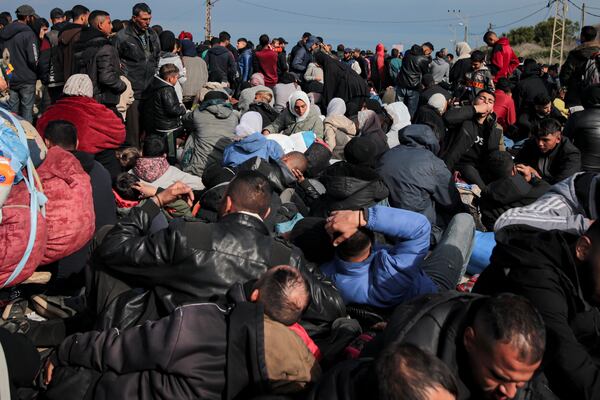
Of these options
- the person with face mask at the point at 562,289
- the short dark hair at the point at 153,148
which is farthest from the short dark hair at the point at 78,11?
the person with face mask at the point at 562,289

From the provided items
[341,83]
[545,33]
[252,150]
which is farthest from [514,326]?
[545,33]

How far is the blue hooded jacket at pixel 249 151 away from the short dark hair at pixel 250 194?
2.60 m

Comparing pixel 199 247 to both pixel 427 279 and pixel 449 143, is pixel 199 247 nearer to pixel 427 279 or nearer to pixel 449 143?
pixel 427 279

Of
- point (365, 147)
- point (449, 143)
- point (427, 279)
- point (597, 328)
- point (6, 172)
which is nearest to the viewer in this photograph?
point (597, 328)

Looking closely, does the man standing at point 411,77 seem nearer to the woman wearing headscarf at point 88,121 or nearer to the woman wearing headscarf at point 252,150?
the woman wearing headscarf at point 252,150

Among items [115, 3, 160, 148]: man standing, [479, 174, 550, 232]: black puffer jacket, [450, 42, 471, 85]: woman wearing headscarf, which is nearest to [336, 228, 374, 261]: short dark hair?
[479, 174, 550, 232]: black puffer jacket

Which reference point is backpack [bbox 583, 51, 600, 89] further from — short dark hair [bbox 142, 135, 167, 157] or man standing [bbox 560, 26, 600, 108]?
short dark hair [bbox 142, 135, 167, 157]

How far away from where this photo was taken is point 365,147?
521 cm

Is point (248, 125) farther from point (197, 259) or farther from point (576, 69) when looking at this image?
point (576, 69)

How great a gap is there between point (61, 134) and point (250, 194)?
2154 millimetres

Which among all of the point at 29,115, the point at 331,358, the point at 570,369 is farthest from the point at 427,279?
the point at 29,115

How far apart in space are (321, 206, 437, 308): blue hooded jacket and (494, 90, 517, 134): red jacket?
19.5ft

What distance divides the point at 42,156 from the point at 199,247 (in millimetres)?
1887

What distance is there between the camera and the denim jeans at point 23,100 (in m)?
9.16
